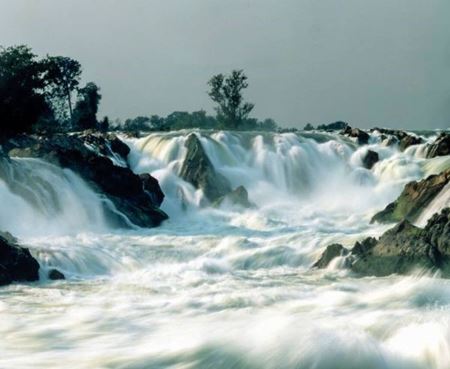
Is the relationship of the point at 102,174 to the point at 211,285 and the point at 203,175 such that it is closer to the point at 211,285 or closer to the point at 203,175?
the point at 203,175

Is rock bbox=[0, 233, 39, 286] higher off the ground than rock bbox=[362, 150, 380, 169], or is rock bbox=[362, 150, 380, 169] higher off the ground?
rock bbox=[362, 150, 380, 169]

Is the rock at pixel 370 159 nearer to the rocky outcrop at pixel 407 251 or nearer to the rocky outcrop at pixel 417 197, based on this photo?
the rocky outcrop at pixel 417 197

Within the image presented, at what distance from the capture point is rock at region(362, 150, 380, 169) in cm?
4312

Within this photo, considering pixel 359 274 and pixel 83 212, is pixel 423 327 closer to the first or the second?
pixel 359 274

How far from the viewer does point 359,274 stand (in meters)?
17.3

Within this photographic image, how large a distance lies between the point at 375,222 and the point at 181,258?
9.29 meters

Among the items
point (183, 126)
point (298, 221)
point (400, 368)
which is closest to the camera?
point (400, 368)

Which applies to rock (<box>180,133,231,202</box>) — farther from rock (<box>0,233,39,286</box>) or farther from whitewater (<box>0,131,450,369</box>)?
rock (<box>0,233,39,286</box>)

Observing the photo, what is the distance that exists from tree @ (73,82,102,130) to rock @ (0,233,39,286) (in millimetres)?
57000

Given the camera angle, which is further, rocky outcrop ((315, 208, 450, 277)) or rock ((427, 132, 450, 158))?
rock ((427, 132, 450, 158))

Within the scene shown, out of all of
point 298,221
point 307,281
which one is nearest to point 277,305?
point 307,281

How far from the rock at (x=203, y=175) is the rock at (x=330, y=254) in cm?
1770

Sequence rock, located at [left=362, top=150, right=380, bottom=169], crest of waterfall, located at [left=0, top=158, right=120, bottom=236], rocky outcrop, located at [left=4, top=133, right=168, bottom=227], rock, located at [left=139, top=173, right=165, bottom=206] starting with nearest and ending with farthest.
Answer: crest of waterfall, located at [left=0, top=158, right=120, bottom=236] < rocky outcrop, located at [left=4, top=133, right=168, bottom=227] < rock, located at [left=139, top=173, right=165, bottom=206] < rock, located at [left=362, top=150, right=380, bottom=169]

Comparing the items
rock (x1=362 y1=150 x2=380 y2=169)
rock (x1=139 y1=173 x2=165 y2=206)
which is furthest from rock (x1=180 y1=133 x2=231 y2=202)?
rock (x1=362 y1=150 x2=380 y2=169)
